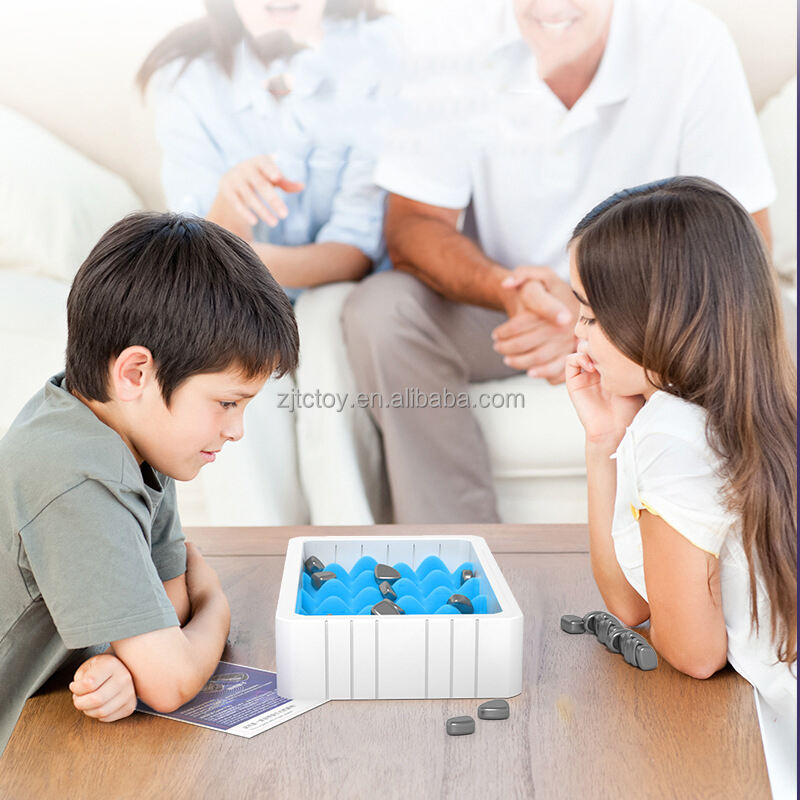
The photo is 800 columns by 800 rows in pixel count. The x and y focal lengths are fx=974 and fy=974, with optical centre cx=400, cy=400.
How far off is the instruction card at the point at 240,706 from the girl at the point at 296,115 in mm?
1641

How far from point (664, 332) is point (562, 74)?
5.41ft

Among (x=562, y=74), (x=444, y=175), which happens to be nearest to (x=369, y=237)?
(x=444, y=175)

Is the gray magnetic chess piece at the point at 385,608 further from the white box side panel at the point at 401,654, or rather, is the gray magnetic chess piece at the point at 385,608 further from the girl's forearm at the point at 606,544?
the girl's forearm at the point at 606,544

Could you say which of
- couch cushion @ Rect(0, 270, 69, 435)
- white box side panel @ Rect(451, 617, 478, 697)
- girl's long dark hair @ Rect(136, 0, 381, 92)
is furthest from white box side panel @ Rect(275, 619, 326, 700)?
girl's long dark hair @ Rect(136, 0, 381, 92)

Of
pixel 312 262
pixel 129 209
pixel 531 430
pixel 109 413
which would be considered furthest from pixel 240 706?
pixel 129 209

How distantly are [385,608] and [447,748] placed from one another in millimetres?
147

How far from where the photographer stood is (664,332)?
2.91 feet

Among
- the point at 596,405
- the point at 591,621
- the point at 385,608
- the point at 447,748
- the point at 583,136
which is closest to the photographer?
the point at 447,748

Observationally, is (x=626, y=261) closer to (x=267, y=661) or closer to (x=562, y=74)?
(x=267, y=661)

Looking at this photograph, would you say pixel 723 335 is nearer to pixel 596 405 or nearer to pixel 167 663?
pixel 596 405

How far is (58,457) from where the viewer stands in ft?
2.62

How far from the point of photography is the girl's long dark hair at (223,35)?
2406mm

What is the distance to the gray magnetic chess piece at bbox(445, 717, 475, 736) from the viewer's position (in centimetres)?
72

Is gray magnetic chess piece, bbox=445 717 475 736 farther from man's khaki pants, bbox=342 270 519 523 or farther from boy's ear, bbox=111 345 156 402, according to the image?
man's khaki pants, bbox=342 270 519 523
